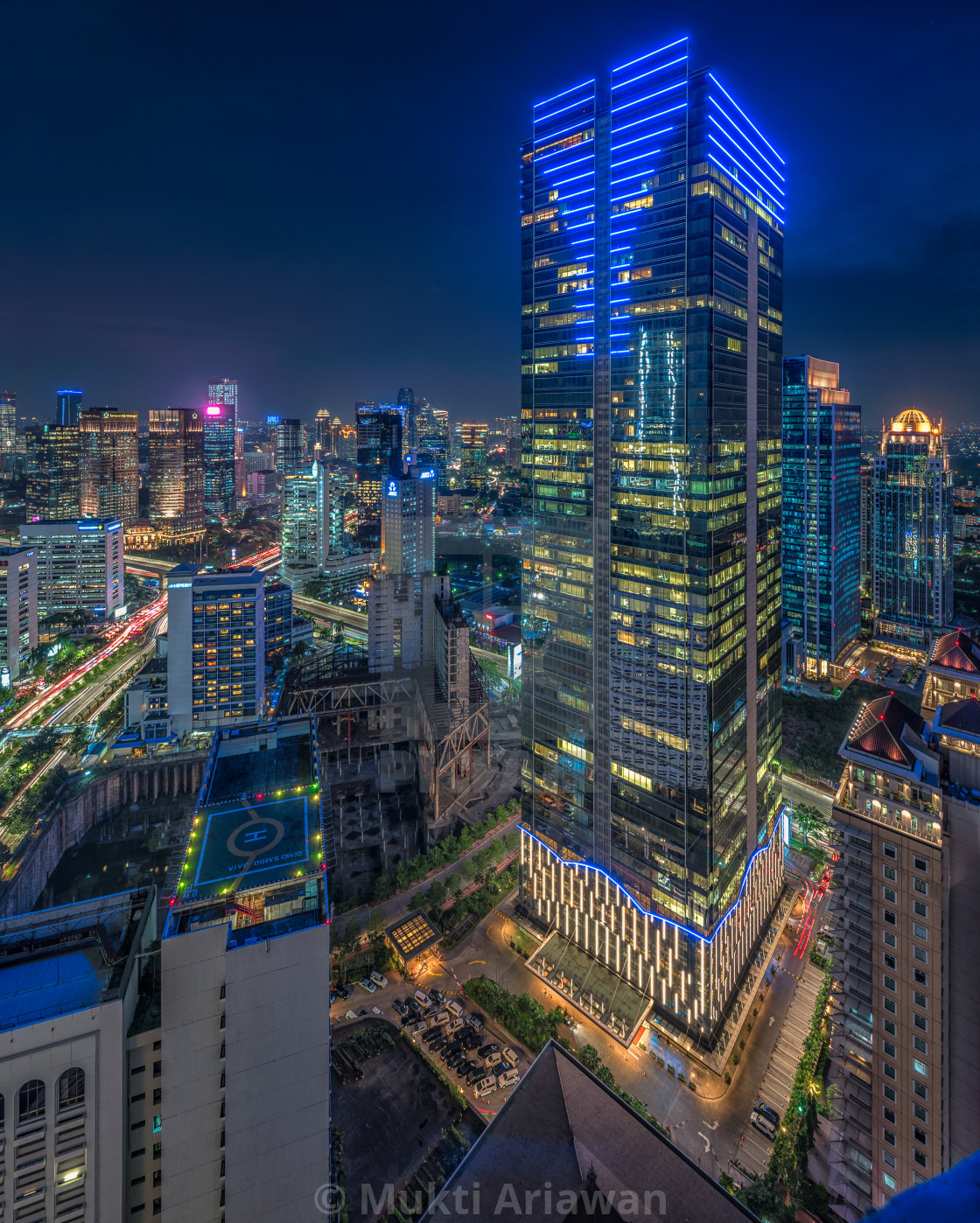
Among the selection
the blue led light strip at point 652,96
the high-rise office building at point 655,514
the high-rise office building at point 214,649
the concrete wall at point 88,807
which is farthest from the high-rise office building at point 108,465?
the blue led light strip at point 652,96

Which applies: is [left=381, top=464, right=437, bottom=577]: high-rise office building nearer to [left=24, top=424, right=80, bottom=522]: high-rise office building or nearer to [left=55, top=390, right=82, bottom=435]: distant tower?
[left=24, top=424, right=80, bottom=522]: high-rise office building

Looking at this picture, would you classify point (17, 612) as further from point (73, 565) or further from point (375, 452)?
point (375, 452)

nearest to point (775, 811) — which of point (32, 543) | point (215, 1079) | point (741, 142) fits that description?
point (215, 1079)

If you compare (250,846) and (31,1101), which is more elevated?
(250,846)

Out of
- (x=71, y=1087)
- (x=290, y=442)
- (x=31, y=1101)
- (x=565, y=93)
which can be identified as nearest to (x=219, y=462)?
(x=290, y=442)

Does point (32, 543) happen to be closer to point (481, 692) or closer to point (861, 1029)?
point (481, 692)
